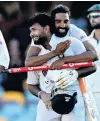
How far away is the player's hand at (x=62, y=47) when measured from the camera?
5.02 m

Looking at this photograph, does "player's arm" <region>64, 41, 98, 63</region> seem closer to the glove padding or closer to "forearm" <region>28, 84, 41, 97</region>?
the glove padding

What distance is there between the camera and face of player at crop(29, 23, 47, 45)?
5160mm

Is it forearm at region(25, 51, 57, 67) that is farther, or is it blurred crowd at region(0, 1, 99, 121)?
blurred crowd at region(0, 1, 99, 121)

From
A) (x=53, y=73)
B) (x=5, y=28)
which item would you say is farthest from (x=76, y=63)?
(x=5, y=28)

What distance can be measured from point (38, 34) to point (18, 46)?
4.09m

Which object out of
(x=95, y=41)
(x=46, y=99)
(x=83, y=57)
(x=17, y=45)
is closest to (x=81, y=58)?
(x=83, y=57)

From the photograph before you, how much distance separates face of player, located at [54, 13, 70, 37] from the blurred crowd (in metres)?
3.21

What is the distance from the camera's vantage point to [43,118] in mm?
5234

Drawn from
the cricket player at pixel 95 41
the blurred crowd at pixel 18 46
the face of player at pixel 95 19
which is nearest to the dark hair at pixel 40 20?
the cricket player at pixel 95 41

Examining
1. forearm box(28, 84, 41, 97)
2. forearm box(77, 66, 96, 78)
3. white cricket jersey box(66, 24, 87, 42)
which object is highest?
white cricket jersey box(66, 24, 87, 42)

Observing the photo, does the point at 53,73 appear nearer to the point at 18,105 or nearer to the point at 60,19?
the point at 60,19

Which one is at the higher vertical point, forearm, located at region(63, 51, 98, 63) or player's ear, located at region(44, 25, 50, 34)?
player's ear, located at region(44, 25, 50, 34)

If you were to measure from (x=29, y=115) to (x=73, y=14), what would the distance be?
2001 mm

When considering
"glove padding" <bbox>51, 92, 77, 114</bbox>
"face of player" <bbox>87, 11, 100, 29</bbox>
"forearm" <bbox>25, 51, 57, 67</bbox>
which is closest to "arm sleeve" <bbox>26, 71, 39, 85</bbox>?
"forearm" <bbox>25, 51, 57, 67</bbox>
